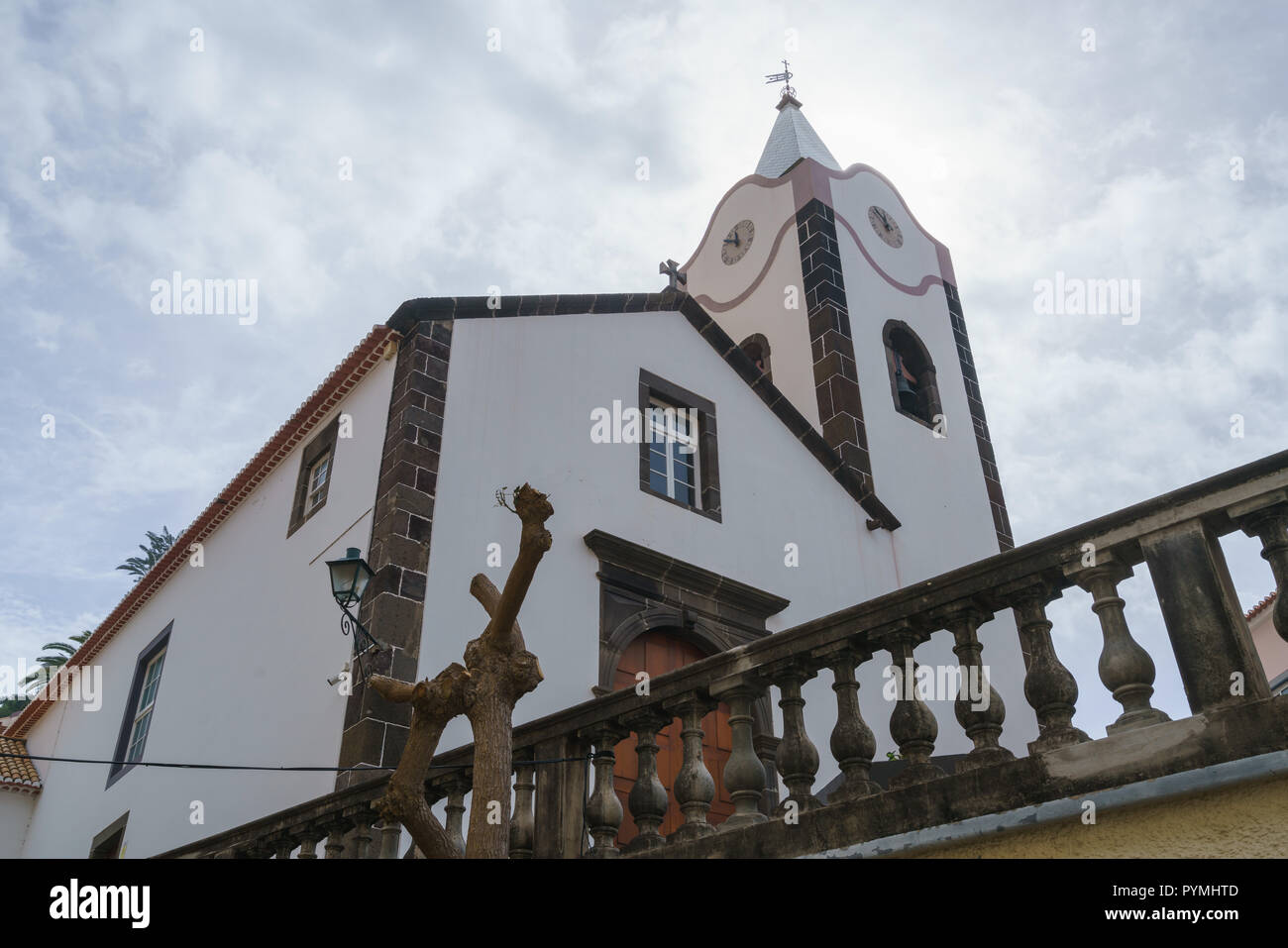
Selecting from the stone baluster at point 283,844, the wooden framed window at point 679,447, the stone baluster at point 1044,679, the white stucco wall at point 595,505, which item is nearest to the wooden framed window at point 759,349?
the white stucco wall at point 595,505

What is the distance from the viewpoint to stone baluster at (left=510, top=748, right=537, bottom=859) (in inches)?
189

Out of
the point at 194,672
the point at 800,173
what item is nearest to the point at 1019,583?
the point at 194,672

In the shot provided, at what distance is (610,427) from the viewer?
9.67m

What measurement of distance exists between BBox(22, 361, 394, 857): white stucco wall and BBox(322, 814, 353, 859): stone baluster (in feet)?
5.77

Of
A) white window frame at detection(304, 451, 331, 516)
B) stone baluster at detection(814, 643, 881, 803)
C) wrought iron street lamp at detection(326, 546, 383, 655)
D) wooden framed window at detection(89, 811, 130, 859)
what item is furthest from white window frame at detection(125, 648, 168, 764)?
stone baluster at detection(814, 643, 881, 803)

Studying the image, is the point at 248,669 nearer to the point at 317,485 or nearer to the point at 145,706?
the point at 317,485

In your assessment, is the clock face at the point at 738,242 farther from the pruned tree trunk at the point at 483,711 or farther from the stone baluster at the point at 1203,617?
the stone baluster at the point at 1203,617

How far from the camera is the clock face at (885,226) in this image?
16620mm

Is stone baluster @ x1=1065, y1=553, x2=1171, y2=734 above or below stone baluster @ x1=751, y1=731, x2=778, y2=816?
below

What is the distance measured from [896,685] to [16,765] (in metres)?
15.2

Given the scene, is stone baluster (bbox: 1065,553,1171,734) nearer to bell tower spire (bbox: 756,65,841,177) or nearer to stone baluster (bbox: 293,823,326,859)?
stone baluster (bbox: 293,823,326,859)

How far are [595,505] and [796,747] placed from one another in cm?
505
